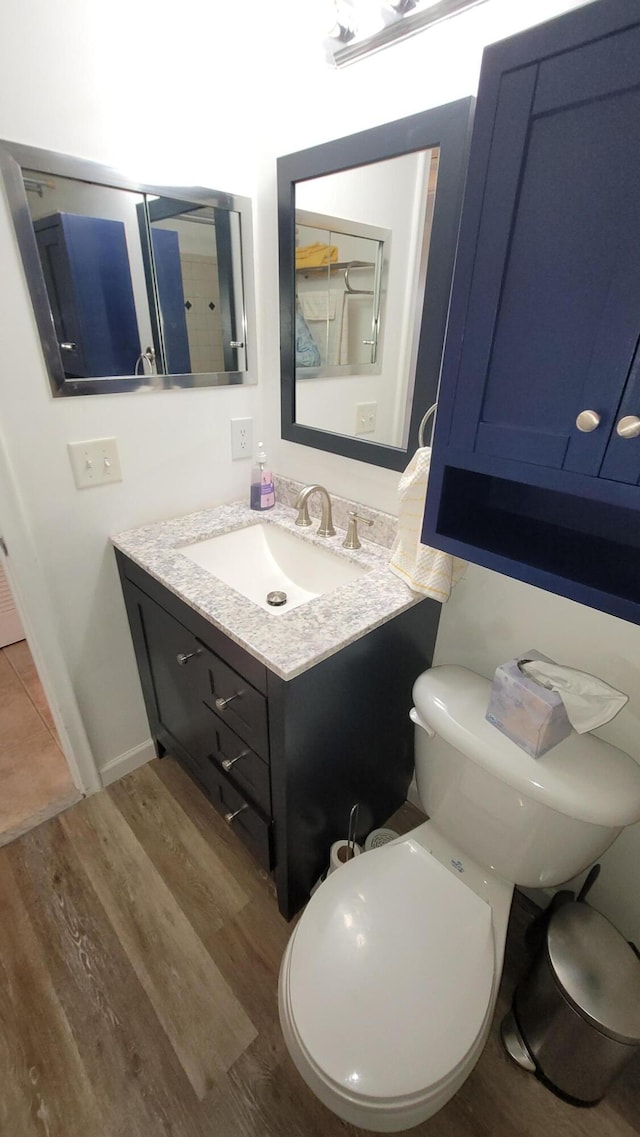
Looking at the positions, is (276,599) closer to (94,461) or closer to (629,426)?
(94,461)

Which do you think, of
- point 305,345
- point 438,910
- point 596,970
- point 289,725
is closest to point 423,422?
point 305,345

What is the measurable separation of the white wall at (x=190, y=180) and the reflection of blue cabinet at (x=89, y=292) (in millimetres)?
72

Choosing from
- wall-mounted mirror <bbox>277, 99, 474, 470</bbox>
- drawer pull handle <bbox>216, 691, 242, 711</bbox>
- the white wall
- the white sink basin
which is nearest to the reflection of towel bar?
wall-mounted mirror <bbox>277, 99, 474, 470</bbox>

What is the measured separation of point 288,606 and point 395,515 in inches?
14.9

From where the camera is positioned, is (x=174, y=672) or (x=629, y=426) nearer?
(x=629, y=426)

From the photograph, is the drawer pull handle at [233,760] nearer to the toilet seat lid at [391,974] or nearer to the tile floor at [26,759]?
the toilet seat lid at [391,974]

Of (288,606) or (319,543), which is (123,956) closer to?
(288,606)

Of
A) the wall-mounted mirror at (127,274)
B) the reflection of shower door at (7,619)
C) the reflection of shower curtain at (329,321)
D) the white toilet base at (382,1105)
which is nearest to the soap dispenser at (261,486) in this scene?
the wall-mounted mirror at (127,274)

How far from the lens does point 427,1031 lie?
803 millimetres

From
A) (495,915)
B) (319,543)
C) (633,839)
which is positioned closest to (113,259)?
(319,543)

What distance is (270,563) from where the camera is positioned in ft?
4.82

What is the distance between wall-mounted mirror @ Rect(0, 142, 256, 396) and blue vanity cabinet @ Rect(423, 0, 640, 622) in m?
0.83

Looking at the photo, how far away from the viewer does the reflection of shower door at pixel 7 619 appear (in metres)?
2.20

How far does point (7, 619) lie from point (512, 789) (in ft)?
7.41
